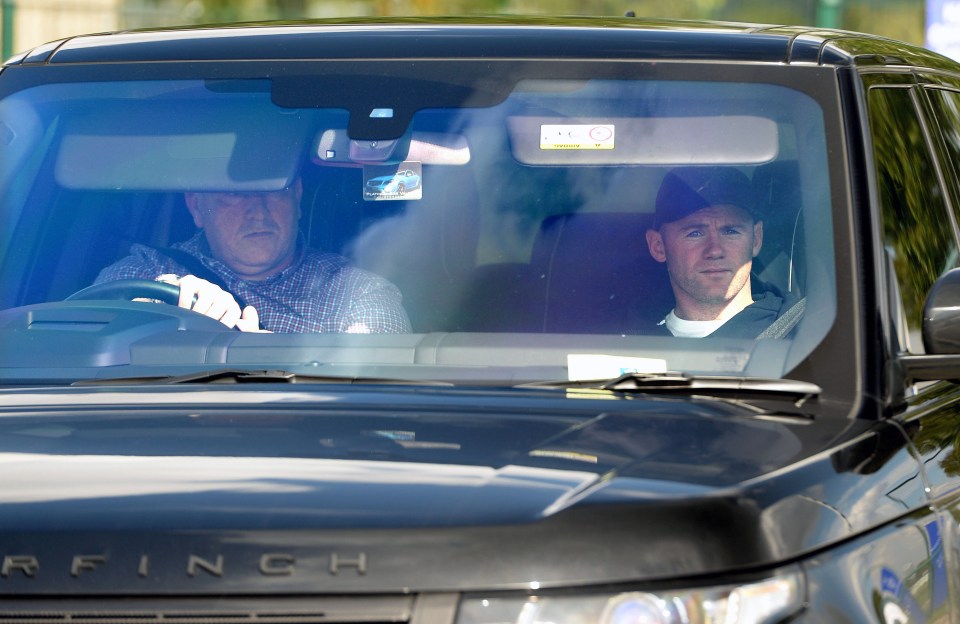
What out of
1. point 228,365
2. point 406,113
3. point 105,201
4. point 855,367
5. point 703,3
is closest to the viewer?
point 855,367

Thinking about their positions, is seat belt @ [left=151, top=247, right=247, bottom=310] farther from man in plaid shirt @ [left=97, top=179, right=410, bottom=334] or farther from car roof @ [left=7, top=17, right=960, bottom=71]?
car roof @ [left=7, top=17, right=960, bottom=71]

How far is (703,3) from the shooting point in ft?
68.6

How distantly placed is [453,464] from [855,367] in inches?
36.9

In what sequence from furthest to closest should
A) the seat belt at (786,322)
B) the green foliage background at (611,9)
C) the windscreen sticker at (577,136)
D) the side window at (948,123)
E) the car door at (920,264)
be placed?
the green foliage background at (611,9)
the side window at (948,123)
the windscreen sticker at (577,136)
the seat belt at (786,322)
the car door at (920,264)

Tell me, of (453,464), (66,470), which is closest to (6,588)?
(66,470)

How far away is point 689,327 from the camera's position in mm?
3484

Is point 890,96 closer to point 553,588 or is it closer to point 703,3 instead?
point 553,588

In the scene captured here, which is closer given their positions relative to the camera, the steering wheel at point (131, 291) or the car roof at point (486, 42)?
the car roof at point (486, 42)

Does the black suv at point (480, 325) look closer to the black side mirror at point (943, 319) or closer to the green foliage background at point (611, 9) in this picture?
the black side mirror at point (943, 319)

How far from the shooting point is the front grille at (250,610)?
232cm

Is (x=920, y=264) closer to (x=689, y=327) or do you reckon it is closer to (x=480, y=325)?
(x=689, y=327)

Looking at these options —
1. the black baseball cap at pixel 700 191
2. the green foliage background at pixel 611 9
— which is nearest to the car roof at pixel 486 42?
the black baseball cap at pixel 700 191

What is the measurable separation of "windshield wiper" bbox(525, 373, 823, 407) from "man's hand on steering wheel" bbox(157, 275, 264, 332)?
0.96 metres

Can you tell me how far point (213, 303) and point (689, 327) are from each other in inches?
42.2
